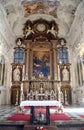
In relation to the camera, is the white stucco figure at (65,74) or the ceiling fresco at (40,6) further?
the white stucco figure at (65,74)

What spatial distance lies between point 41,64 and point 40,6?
19.9 feet

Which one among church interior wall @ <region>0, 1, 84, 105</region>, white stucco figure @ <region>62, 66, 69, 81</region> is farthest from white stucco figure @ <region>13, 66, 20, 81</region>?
white stucco figure @ <region>62, 66, 69, 81</region>

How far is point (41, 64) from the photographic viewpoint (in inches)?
663

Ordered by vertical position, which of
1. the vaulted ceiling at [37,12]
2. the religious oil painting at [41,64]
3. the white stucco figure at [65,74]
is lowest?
the white stucco figure at [65,74]

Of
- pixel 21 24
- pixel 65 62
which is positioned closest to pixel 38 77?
pixel 65 62

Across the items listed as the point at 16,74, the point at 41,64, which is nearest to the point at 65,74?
the point at 41,64

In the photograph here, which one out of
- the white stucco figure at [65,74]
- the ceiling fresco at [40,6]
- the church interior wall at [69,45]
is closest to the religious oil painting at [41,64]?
the white stucco figure at [65,74]

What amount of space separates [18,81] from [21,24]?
679 cm

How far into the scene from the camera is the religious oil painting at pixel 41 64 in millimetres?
16353

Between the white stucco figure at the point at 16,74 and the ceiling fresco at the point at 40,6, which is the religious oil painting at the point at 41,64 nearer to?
the white stucco figure at the point at 16,74

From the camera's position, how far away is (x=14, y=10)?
50.0 feet

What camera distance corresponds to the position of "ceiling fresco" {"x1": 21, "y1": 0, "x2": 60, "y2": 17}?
1473 cm

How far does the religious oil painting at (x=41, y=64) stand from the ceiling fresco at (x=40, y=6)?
4404mm

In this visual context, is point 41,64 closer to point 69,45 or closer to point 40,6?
point 69,45
